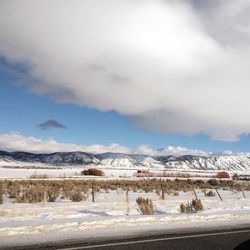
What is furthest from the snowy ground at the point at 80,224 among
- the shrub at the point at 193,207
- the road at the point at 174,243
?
the shrub at the point at 193,207

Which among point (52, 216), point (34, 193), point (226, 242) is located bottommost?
point (226, 242)

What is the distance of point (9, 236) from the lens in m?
11.1

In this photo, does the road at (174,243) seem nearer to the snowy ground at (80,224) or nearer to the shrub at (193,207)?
the snowy ground at (80,224)

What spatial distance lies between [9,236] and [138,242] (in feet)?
10.8

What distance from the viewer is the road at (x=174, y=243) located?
392 inches

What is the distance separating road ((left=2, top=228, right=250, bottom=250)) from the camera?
995cm

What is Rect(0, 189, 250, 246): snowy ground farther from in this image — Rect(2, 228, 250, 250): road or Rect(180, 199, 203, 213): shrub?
Rect(180, 199, 203, 213): shrub

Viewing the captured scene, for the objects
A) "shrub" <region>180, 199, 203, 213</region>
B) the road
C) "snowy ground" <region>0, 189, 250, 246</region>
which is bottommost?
the road

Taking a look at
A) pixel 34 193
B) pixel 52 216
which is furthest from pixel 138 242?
pixel 34 193

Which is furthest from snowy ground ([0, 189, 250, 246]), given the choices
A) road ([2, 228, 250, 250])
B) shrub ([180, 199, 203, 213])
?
shrub ([180, 199, 203, 213])

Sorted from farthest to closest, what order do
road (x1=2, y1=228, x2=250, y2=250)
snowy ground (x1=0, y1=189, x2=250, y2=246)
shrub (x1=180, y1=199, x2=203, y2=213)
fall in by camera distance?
shrub (x1=180, y1=199, x2=203, y2=213) < snowy ground (x1=0, y1=189, x2=250, y2=246) < road (x1=2, y1=228, x2=250, y2=250)

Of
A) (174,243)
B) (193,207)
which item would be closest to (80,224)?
(174,243)

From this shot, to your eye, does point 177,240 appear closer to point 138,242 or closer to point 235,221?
point 138,242

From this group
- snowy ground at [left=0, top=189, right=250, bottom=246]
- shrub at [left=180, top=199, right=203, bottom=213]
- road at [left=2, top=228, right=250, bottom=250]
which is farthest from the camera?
shrub at [left=180, top=199, right=203, bottom=213]
